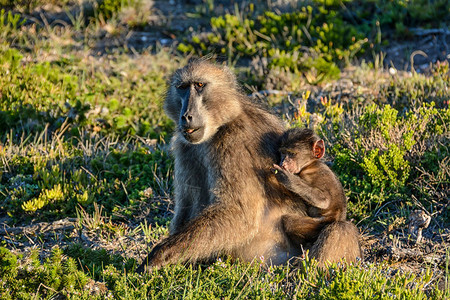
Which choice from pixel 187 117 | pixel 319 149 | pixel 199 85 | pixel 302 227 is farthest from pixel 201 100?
pixel 302 227

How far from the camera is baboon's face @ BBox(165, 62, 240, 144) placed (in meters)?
3.88

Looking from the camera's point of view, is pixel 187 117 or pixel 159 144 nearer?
pixel 187 117

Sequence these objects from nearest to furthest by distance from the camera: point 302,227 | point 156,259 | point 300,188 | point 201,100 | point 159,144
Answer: point 156,259 < point 300,188 < point 302,227 < point 201,100 < point 159,144

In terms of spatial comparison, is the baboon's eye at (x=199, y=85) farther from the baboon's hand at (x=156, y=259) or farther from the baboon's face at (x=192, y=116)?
the baboon's hand at (x=156, y=259)

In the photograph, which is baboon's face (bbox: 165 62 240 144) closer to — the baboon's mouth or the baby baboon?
the baboon's mouth

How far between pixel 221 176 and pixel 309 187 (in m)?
0.57

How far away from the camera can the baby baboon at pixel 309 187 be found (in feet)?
12.6

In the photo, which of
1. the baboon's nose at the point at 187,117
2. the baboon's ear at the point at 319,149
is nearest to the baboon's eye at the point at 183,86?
the baboon's nose at the point at 187,117

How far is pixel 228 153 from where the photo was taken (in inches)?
153

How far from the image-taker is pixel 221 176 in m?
3.83

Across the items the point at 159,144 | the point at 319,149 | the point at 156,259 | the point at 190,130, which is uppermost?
the point at 190,130

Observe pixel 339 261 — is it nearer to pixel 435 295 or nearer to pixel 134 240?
pixel 435 295

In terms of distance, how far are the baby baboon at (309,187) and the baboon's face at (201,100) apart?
18.3 inches

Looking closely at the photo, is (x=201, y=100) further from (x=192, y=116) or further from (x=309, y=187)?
(x=309, y=187)
